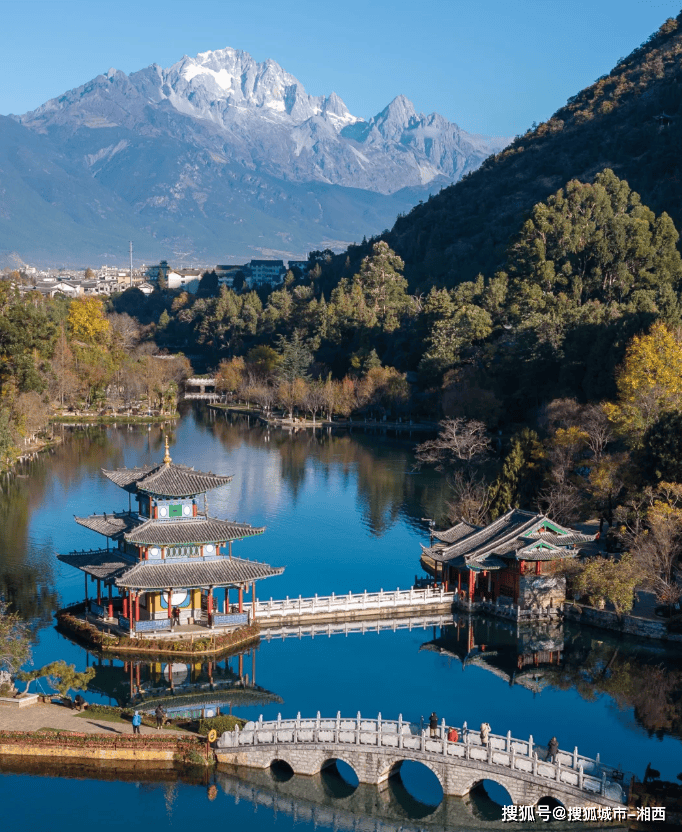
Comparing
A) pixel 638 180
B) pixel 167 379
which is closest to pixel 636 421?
pixel 167 379

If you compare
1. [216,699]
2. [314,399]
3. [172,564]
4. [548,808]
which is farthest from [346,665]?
[314,399]

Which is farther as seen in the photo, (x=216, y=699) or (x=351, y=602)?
(x=351, y=602)

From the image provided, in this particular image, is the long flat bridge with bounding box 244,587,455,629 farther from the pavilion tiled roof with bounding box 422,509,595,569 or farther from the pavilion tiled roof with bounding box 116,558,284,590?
the pavilion tiled roof with bounding box 116,558,284,590

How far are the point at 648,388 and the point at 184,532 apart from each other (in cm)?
2919

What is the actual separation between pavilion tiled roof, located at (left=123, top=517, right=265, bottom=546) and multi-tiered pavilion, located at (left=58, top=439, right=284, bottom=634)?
39 mm

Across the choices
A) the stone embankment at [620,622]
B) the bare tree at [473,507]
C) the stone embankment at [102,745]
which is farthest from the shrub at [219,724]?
the bare tree at [473,507]

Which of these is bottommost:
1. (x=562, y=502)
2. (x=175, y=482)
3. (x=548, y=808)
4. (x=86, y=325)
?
(x=548, y=808)

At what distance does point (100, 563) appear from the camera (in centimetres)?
4722

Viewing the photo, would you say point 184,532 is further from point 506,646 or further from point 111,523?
point 506,646

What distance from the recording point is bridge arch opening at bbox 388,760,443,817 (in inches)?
1266

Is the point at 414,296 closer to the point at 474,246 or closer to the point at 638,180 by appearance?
the point at 474,246

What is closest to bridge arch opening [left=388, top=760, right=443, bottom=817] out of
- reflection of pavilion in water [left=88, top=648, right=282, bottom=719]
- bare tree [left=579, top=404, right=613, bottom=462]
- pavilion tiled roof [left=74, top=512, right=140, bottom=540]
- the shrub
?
the shrub

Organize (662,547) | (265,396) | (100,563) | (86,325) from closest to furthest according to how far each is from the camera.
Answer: (100,563), (662,547), (86,325), (265,396)

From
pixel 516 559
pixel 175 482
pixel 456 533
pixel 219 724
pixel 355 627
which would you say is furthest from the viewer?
pixel 456 533
